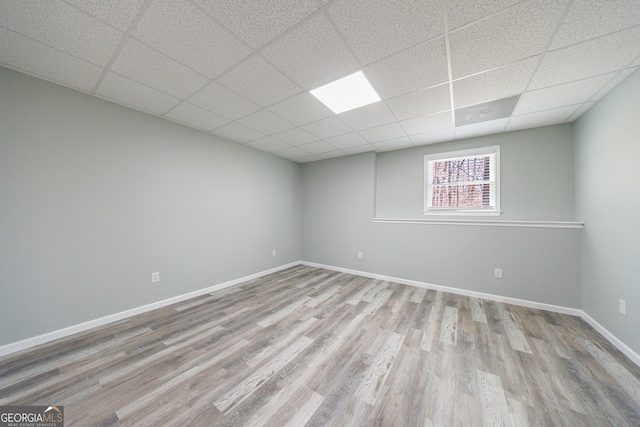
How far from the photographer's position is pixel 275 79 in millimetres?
1878

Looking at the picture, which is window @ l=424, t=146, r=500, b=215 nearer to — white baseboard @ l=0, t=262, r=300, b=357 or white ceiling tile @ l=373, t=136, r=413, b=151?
white ceiling tile @ l=373, t=136, r=413, b=151

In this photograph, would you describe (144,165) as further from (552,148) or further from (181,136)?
(552,148)

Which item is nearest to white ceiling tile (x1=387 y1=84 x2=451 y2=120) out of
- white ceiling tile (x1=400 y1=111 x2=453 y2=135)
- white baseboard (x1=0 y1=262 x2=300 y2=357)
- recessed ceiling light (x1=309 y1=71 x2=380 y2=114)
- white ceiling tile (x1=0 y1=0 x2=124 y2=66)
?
white ceiling tile (x1=400 y1=111 x2=453 y2=135)

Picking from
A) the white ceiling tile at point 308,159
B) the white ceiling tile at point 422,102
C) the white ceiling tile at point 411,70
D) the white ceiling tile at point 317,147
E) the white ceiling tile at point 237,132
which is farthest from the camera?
the white ceiling tile at point 308,159

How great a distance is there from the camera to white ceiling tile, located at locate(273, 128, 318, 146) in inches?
121

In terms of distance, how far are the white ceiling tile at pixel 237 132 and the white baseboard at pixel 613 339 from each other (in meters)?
4.52

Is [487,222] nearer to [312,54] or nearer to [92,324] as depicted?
[312,54]

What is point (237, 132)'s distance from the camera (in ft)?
10.2

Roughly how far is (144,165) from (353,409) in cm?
326

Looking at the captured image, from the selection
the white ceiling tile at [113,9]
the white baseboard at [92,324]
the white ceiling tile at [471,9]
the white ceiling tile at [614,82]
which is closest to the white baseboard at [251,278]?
the white baseboard at [92,324]

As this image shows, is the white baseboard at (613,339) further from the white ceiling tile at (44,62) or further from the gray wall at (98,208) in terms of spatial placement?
the white ceiling tile at (44,62)

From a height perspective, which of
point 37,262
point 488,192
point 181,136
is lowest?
point 37,262

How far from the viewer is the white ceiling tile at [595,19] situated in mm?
1173

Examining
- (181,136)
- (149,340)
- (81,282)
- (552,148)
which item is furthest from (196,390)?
(552,148)
